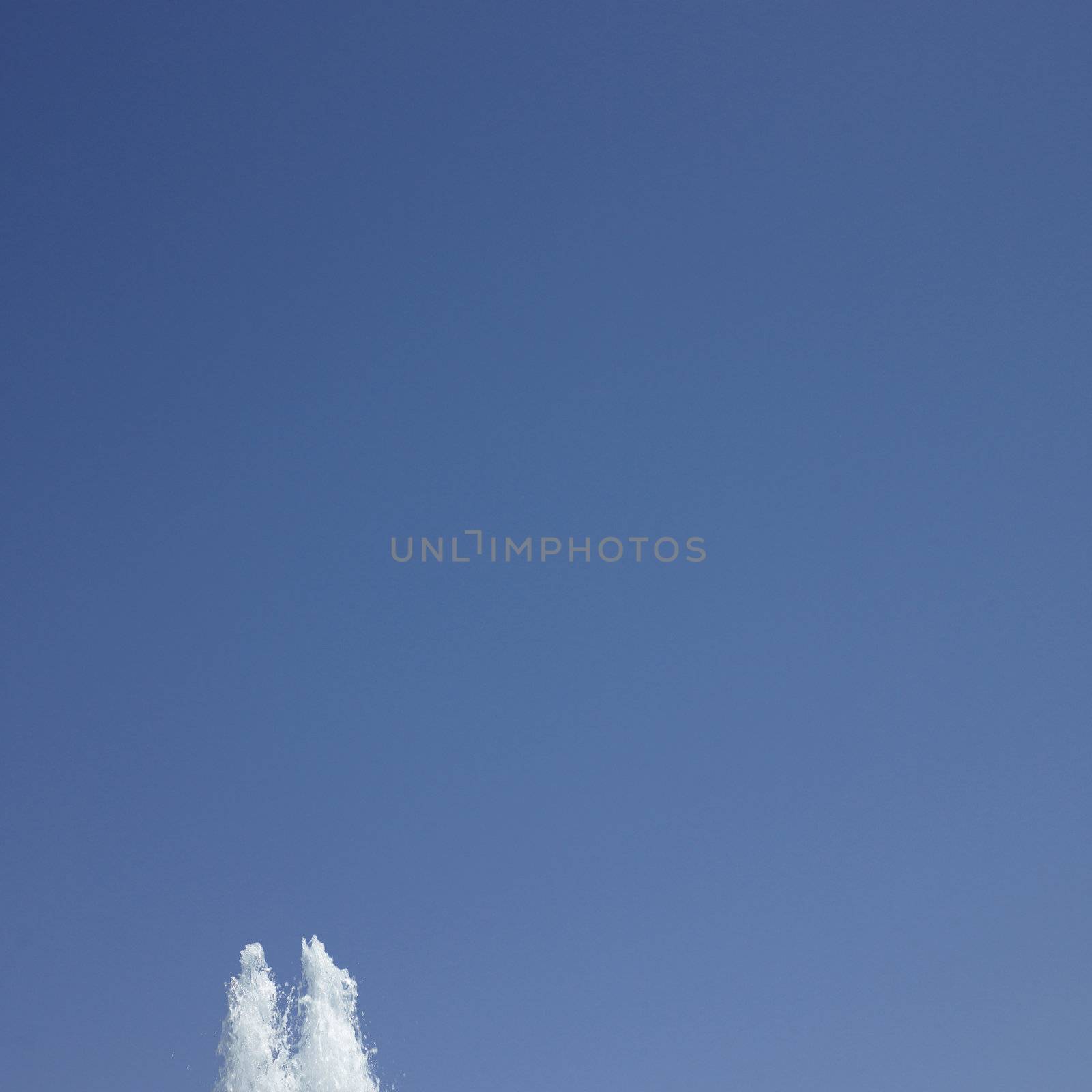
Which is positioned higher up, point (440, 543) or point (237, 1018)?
point (440, 543)

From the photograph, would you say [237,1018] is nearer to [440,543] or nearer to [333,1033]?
[333,1033]

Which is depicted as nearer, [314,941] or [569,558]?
[314,941]

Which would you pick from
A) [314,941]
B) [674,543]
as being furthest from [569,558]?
[314,941]

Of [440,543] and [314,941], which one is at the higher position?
[440,543]

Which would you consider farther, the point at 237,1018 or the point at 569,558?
A: the point at 569,558

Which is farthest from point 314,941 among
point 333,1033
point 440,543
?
point 440,543

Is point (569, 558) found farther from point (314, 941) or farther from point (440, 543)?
point (314, 941)

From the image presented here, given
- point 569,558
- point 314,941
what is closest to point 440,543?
point 569,558

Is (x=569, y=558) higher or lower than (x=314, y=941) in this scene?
higher

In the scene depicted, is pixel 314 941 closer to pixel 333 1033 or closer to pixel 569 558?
pixel 333 1033
